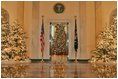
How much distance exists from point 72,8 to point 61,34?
Result: 3.39 meters

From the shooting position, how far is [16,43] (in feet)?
53.1

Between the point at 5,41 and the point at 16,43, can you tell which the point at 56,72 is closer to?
the point at 5,41

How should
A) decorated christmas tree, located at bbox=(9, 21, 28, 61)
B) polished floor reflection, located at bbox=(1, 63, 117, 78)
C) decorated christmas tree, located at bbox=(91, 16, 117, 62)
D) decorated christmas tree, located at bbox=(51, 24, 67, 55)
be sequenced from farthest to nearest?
1. decorated christmas tree, located at bbox=(51, 24, 67, 55)
2. decorated christmas tree, located at bbox=(9, 21, 28, 61)
3. decorated christmas tree, located at bbox=(91, 16, 117, 62)
4. polished floor reflection, located at bbox=(1, 63, 117, 78)

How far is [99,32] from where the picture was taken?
17.5 metres

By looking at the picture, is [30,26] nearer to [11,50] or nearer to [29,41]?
[29,41]

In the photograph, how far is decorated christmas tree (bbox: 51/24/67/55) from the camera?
21.1 m

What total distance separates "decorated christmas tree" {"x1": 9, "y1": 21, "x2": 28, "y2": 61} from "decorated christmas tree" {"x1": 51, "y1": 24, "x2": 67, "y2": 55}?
508cm

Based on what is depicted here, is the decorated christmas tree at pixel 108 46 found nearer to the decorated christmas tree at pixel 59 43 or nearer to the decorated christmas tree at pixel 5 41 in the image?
the decorated christmas tree at pixel 5 41

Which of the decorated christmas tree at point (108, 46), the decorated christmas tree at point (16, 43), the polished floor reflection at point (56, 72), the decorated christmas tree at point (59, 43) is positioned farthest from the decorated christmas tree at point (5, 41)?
the decorated christmas tree at point (59, 43)

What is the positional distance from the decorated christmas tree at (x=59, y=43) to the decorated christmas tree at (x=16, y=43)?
5.08m

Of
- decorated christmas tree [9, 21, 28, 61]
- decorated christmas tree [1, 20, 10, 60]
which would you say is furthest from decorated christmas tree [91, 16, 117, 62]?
decorated christmas tree [1, 20, 10, 60]

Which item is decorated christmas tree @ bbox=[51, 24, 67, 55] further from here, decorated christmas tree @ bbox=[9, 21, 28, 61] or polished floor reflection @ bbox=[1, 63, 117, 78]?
polished floor reflection @ bbox=[1, 63, 117, 78]

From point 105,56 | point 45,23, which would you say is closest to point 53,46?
point 45,23

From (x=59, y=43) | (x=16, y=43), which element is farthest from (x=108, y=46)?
(x=59, y=43)
